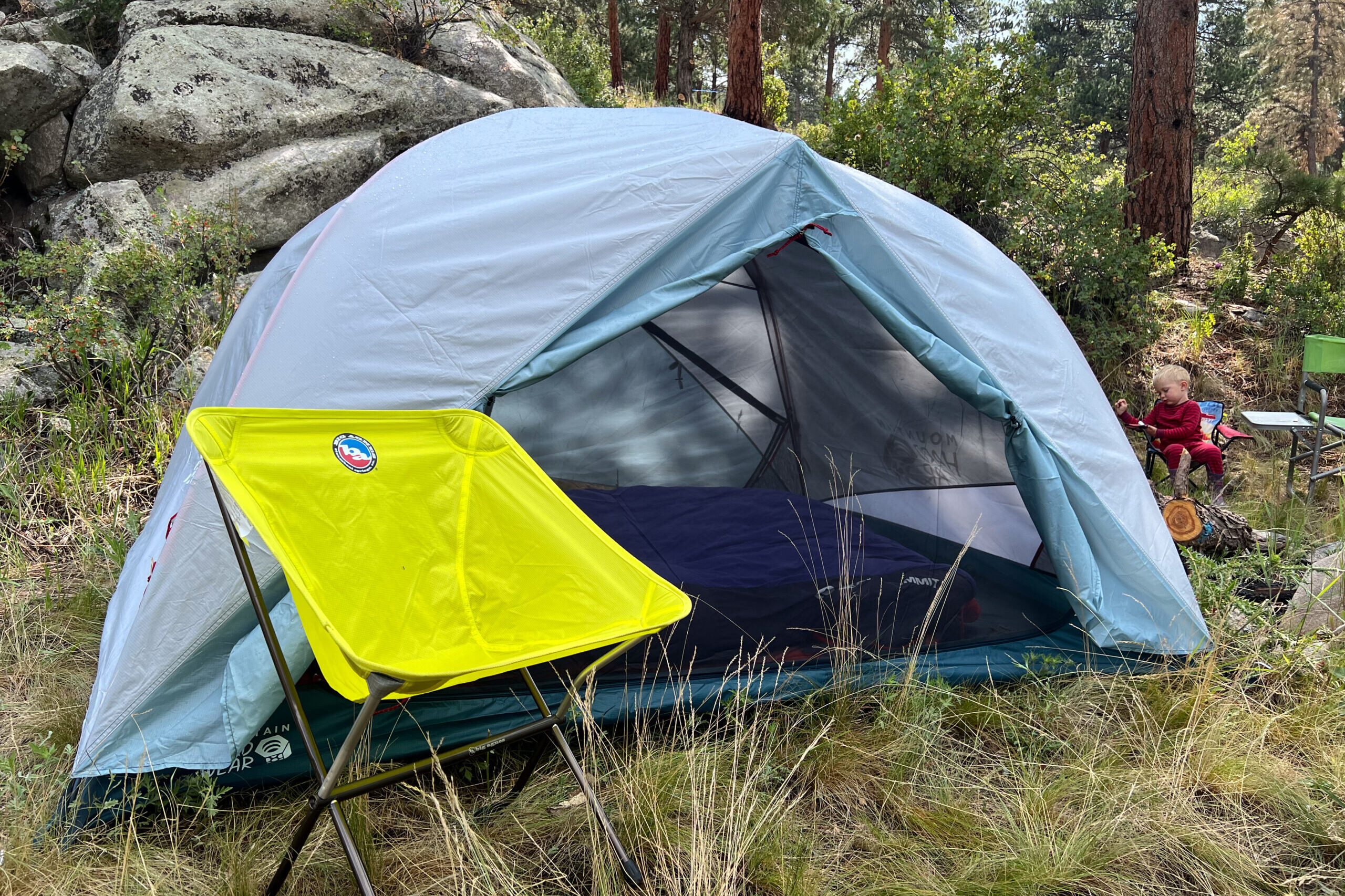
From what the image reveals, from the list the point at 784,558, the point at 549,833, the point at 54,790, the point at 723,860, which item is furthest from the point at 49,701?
the point at 784,558

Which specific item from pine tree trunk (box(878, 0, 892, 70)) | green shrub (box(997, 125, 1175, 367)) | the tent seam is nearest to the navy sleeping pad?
the tent seam

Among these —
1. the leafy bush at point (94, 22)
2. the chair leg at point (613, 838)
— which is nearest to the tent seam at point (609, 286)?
the chair leg at point (613, 838)

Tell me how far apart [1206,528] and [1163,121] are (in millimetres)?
3820

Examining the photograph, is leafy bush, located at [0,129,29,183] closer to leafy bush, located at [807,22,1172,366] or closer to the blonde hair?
leafy bush, located at [807,22,1172,366]

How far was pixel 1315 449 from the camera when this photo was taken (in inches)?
169

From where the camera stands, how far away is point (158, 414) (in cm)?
394

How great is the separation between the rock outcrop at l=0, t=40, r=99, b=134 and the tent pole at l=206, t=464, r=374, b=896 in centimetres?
483

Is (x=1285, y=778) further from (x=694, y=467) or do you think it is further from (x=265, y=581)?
(x=265, y=581)

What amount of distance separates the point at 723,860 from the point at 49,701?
1985 mm

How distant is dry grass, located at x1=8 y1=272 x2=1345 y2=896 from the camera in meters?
1.90

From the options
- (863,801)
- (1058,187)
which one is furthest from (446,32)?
(863,801)

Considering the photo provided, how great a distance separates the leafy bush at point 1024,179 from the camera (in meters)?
5.38

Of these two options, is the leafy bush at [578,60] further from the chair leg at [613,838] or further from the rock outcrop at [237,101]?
the chair leg at [613,838]

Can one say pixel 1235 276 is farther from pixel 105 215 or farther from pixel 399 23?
pixel 105 215
